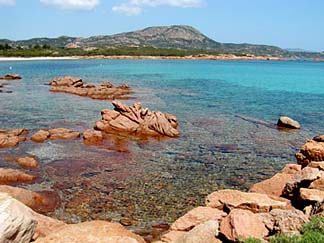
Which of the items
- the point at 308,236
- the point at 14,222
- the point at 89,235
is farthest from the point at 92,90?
the point at 308,236

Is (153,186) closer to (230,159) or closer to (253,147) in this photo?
(230,159)

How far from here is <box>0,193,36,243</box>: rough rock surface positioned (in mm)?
10456

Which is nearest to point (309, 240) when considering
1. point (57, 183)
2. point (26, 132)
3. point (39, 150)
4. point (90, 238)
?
point (90, 238)

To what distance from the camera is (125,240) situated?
462 inches

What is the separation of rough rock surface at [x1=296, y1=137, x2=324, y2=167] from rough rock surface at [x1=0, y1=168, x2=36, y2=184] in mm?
14247

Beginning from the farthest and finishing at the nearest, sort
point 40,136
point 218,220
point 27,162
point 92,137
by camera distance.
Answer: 1. point 92,137
2. point 40,136
3. point 27,162
4. point 218,220

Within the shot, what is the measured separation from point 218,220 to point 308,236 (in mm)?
3865

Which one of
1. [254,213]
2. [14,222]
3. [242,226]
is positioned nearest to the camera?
[14,222]

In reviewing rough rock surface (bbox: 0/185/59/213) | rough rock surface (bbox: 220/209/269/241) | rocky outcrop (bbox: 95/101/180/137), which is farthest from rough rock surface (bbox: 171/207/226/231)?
rocky outcrop (bbox: 95/101/180/137)

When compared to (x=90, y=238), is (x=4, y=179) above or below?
below

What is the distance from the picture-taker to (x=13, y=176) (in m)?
21.3

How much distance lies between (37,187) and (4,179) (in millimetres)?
2120

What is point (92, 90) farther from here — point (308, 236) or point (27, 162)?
point (308, 236)

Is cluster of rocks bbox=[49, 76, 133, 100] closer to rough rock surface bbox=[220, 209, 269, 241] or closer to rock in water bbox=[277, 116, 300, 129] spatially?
rock in water bbox=[277, 116, 300, 129]
